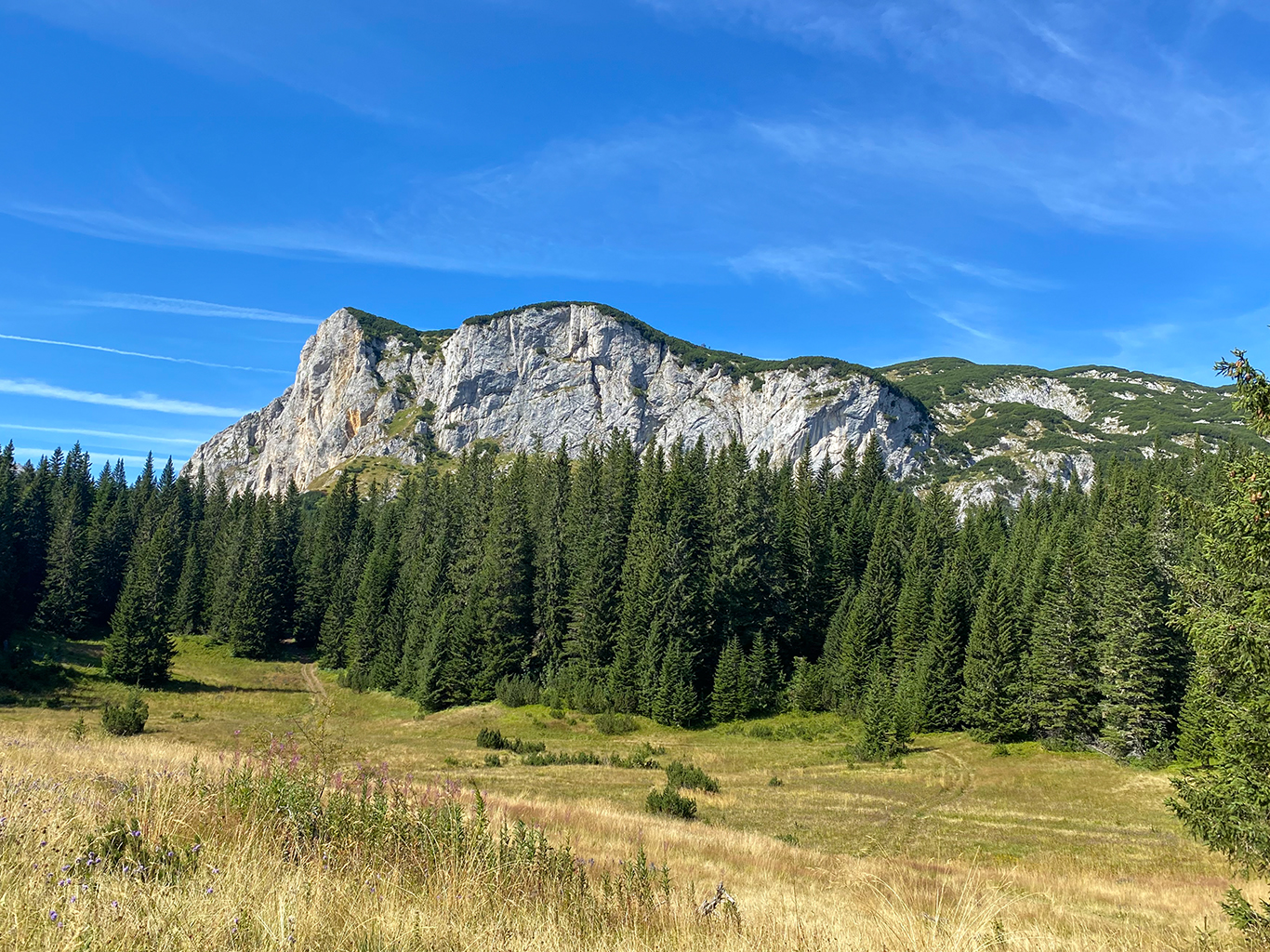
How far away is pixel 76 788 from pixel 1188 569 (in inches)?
773

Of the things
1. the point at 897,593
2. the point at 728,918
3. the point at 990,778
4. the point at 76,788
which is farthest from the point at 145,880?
the point at 897,593

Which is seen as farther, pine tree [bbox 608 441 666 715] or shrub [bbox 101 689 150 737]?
pine tree [bbox 608 441 666 715]

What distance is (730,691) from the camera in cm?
5228

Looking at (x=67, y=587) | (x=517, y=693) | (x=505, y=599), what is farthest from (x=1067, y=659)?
(x=67, y=587)

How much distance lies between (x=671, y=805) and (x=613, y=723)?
27.6 m

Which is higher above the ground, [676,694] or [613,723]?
[676,694]

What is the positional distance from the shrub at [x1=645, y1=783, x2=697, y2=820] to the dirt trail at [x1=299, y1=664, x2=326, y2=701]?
49.9 m

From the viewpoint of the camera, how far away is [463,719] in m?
51.7

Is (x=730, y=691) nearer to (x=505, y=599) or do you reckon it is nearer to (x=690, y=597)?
(x=690, y=597)

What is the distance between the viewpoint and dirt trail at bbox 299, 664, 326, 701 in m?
65.9

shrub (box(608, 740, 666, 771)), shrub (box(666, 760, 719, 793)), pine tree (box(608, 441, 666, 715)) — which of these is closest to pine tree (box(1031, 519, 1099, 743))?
shrub (box(608, 740, 666, 771))

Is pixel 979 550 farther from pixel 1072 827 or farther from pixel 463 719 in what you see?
pixel 463 719

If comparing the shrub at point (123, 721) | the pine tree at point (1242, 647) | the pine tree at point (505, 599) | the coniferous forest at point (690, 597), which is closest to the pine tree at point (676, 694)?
the coniferous forest at point (690, 597)

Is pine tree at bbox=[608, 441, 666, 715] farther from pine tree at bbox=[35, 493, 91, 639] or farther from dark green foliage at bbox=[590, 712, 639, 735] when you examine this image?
pine tree at bbox=[35, 493, 91, 639]
